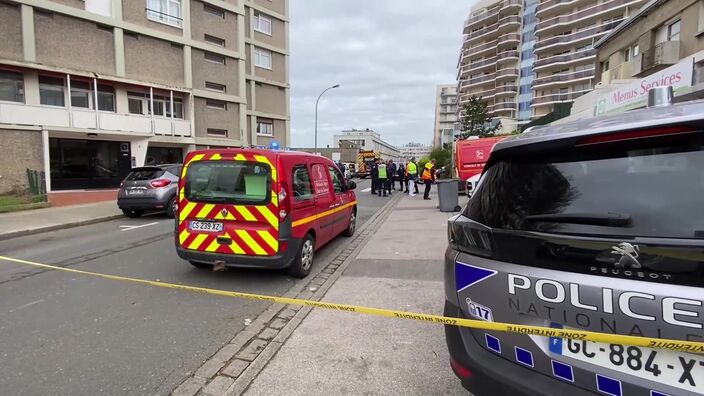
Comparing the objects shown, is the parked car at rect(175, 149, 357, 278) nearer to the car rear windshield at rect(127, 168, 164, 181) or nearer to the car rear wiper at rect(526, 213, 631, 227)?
the car rear wiper at rect(526, 213, 631, 227)

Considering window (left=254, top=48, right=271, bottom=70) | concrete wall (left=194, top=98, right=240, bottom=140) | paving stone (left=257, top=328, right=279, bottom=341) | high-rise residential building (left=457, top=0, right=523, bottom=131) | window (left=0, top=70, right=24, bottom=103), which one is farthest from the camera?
high-rise residential building (left=457, top=0, right=523, bottom=131)

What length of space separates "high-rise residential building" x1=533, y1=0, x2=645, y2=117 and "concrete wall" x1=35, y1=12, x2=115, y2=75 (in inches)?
2059

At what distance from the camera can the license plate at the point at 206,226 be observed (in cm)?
559

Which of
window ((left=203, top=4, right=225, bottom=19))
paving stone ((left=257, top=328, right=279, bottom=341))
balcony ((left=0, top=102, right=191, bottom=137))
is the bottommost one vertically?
paving stone ((left=257, top=328, right=279, bottom=341))

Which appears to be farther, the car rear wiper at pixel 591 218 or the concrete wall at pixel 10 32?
the concrete wall at pixel 10 32

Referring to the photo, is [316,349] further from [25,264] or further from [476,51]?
[476,51]

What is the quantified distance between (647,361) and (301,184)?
193 inches

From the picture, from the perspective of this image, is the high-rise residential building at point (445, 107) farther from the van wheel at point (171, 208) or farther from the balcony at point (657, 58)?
the van wheel at point (171, 208)

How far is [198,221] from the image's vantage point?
5.70 m

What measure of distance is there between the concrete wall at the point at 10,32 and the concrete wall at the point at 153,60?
518 centimetres

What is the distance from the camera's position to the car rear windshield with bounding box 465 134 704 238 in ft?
5.53

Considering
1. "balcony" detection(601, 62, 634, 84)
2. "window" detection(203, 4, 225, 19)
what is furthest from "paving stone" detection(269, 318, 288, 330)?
"window" detection(203, 4, 225, 19)

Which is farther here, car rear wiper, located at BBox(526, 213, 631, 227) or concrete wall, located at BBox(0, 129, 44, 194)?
concrete wall, located at BBox(0, 129, 44, 194)

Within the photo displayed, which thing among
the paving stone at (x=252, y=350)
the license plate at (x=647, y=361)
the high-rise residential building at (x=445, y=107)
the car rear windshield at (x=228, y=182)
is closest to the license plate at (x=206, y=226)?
the car rear windshield at (x=228, y=182)
